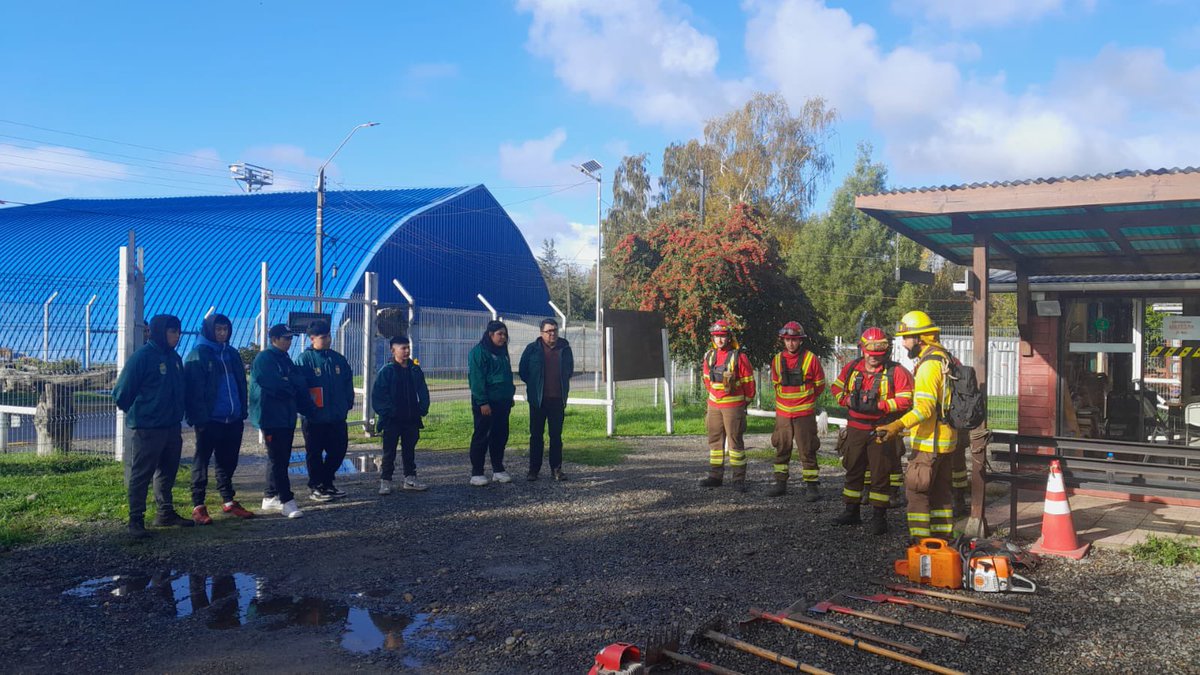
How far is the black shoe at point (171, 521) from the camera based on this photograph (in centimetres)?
727

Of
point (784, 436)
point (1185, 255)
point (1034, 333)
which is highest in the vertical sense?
point (1185, 255)

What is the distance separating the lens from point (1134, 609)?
5328 mm

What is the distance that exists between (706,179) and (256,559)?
36921 millimetres

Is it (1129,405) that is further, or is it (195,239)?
(195,239)

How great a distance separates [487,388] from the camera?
9391 mm

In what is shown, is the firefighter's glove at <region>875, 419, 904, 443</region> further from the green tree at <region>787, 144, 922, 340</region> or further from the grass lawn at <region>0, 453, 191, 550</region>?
the green tree at <region>787, 144, 922, 340</region>

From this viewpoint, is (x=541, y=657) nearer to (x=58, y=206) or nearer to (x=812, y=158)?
(x=812, y=158)

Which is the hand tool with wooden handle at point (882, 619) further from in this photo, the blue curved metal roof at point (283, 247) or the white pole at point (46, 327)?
the blue curved metal roof at point (283, 247)

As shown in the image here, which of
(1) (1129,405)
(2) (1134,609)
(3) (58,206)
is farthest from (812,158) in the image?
(3) (58,206)

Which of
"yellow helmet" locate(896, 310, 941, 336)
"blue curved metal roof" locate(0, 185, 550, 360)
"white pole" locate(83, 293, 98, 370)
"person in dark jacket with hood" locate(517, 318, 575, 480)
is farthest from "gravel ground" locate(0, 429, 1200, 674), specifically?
"blue curved metal roof" locate(0, 185, 550, 360)

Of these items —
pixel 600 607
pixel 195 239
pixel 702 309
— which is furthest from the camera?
pixel 195 239

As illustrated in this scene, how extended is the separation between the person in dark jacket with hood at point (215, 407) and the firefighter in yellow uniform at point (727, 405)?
4.64 m

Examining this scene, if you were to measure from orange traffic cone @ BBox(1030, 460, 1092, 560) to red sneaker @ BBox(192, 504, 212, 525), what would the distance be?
6760 millimetres

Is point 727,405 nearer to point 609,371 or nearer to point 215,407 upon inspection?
point 609,371
